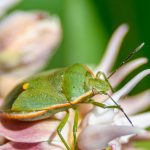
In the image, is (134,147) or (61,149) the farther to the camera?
(134,147)

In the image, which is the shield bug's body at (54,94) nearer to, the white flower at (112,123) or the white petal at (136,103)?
the white flower at (112,123)

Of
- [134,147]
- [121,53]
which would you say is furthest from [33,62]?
[134,147]

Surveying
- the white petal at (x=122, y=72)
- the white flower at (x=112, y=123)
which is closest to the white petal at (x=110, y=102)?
the white flower at (x=112, y=123)

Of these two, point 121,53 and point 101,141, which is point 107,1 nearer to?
point 121,53

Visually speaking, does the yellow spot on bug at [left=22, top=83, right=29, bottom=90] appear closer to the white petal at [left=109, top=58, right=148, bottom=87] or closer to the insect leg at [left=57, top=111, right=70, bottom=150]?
the insect leg at [left=57, top=111, right=70, bottom=150]

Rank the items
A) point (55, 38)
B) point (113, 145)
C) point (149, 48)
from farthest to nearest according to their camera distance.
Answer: point (55, 38)
point (149, 48)
point (113, 145)

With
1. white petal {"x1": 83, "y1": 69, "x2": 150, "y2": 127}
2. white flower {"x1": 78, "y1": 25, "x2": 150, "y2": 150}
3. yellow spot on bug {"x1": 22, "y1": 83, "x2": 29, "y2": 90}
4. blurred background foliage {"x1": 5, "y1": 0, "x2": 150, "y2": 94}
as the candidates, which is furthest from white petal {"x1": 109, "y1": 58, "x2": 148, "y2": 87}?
blurred background foliage {"x1": 5, "y1": 0, "x2": 150, "y2": 94}

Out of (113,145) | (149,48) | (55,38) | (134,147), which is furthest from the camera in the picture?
(55,38)

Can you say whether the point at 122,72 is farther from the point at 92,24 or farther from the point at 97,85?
the point at 92,24
